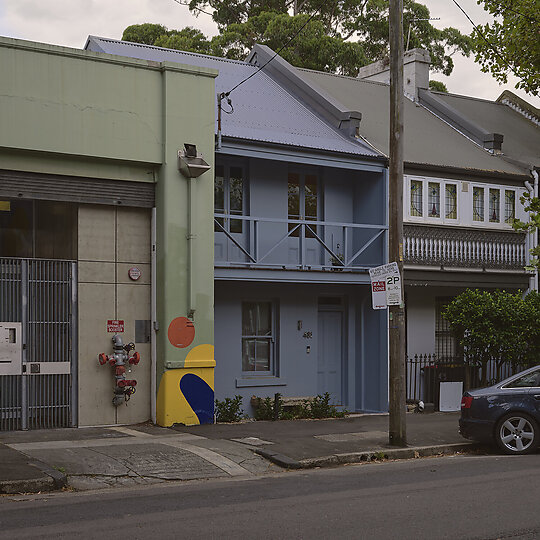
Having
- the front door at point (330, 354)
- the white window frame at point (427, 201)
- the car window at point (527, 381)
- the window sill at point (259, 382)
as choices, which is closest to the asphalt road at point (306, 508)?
the car window at point (527, 381)

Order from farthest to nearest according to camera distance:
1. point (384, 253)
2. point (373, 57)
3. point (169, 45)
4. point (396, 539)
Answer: point (373, 57) < point (169, 45) < point (384, 253) < point (396, 539)

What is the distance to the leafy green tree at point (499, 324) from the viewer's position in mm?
17562

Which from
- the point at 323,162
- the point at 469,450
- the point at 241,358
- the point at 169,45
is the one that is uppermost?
Result: the point at 169,45

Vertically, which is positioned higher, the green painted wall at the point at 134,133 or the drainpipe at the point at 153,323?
the green painted wall at the point at 134,133

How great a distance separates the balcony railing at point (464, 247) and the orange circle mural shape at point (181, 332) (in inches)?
227

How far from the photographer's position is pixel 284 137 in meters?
17.3

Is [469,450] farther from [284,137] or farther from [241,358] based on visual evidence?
[284,137]

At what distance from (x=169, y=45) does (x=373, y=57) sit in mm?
8862

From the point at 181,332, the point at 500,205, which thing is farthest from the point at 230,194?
the point at 500,205

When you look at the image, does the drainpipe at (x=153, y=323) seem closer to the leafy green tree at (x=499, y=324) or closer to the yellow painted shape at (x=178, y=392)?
the yellow painted shape at (x=178, y=392)

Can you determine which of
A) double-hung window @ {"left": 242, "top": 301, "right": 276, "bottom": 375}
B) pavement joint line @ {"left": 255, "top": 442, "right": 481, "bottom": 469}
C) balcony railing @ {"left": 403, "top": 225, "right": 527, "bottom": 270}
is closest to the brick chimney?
balcony railing @ {"left": 403, "top": 225, "right": 527, "bottom": 270}

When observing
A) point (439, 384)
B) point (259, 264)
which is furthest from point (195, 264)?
point (439, 384)

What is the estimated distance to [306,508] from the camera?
8320 millimetres

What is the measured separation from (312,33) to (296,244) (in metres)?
15.5
